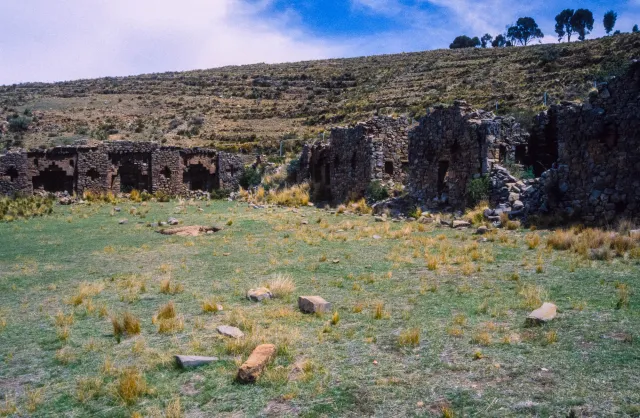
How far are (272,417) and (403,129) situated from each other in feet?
66.7

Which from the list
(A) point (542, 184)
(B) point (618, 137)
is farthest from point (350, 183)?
(B) point (618, 137)

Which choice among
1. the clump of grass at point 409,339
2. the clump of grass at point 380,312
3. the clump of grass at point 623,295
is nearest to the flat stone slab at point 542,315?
the clump of grass at point 623,295

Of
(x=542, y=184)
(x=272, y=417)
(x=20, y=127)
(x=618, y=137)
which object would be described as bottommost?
(x=272, y=417)

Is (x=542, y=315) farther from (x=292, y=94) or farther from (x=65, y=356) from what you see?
(x=292, y=94)

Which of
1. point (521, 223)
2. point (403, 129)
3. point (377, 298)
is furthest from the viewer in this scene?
point (403, 129)

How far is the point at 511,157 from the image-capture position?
680 inches

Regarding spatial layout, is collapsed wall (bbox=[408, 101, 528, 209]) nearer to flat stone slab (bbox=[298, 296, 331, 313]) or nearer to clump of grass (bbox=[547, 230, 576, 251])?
clump of grass (bbox=[547, 230, 576, 251])

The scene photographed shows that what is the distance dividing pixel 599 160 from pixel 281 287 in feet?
29.4

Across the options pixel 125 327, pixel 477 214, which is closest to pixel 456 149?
pixel 477 214

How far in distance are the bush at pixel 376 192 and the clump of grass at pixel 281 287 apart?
13.4m

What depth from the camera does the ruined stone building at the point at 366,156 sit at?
2236 centimetres

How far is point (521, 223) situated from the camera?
13.6 meters

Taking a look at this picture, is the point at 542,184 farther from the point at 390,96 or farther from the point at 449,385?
the point at 390,96

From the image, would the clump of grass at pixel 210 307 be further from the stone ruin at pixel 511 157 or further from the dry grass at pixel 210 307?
the stone ruin at pixel 511 157
